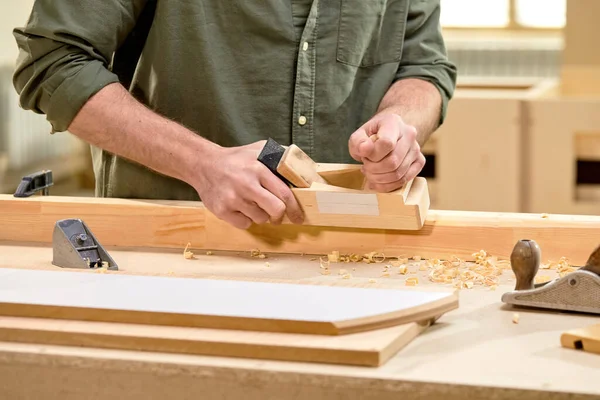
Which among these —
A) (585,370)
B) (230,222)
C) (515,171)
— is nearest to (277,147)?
(230,222)

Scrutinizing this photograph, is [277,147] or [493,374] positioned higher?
[277,147]

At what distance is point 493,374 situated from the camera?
110 centimetres

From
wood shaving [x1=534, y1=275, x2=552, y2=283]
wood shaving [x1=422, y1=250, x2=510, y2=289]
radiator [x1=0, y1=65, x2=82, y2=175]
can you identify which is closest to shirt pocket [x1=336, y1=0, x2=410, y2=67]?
wood shaving [x1=422, y1=250, x2=510, y2=289]

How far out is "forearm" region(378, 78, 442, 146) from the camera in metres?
2.11

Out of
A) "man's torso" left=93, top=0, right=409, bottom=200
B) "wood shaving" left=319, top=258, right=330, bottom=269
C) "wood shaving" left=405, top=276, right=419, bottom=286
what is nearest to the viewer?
"wood shaving" left=405, top=276, right=419, bottom=286

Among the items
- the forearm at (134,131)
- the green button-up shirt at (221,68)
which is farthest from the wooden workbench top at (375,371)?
the green button-up shirt at (221,68)

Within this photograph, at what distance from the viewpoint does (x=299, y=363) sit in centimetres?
114

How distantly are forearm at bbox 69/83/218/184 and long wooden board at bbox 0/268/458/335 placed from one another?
45 centimetres

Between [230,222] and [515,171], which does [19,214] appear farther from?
[515,171]

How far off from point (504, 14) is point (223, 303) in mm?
5337

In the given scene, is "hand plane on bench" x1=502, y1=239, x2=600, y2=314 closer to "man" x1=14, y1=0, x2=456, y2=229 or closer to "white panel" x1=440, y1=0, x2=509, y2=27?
"man" x1=14, y1=0, x2=456, y2=229

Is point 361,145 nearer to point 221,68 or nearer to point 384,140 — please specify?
point 384,140

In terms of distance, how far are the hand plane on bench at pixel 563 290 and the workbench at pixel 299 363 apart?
2cm

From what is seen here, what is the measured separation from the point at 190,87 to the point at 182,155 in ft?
0.86
